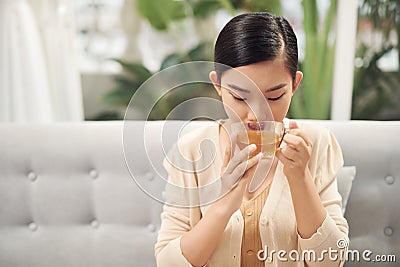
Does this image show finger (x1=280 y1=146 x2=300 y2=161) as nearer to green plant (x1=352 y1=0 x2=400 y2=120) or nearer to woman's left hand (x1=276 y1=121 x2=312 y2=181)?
woman's left hand (x1=276 y1=121 x2=312 y2=181)

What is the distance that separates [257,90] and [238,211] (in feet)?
0.82

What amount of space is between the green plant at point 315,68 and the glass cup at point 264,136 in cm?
91

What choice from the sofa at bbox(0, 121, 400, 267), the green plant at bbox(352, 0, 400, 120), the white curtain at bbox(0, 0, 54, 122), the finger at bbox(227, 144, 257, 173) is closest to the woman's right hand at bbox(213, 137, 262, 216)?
the finger at bbox(227, 144, 257, 173)

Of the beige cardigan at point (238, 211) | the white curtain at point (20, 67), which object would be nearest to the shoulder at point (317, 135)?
the beige cardigan at point (238, 211)

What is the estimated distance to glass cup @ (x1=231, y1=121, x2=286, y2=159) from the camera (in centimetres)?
94

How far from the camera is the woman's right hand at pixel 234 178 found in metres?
0.93

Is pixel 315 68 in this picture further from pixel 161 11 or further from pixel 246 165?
pixel 246 165

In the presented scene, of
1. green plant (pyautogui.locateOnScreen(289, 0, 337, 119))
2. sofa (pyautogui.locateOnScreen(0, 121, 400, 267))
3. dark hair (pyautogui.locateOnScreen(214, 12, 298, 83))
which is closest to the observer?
dark hair (pyautogui.locateOnScreen(214, 12, 298, 83))

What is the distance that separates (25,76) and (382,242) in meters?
1.26

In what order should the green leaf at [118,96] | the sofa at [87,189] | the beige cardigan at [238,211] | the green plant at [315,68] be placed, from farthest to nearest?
1. the green leaf at [118,96]
2. the green plant at [315,68]
3. the sofa at [87,189]
4. the beige cardigan at [238,211]

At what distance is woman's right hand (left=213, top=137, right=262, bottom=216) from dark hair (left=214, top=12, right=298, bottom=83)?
0.46ft

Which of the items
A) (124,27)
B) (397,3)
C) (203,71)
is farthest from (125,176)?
(397,3)

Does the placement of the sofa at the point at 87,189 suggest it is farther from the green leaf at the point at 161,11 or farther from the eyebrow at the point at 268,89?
the green leaf at the point at 161,11

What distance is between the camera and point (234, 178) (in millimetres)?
953
